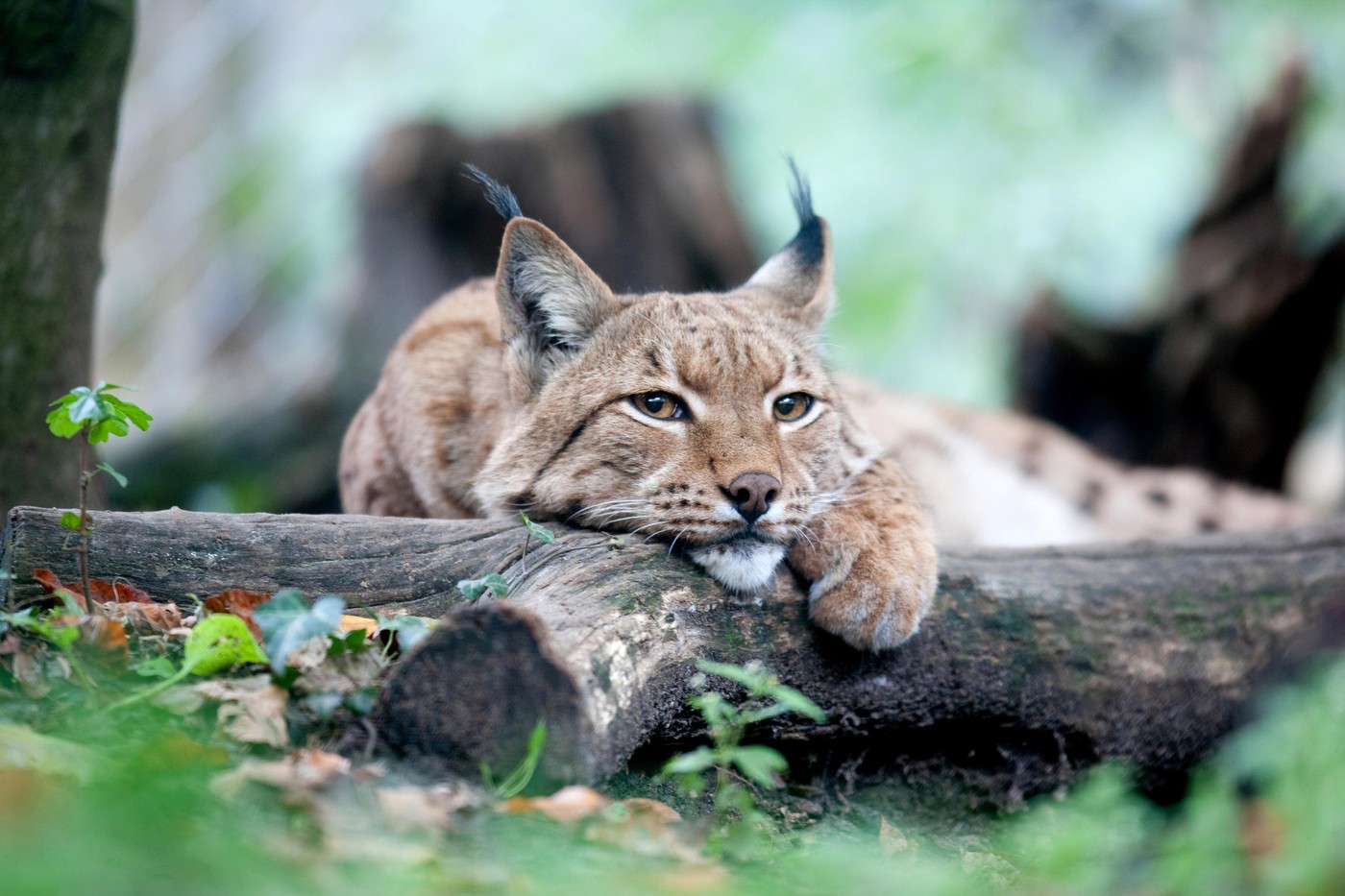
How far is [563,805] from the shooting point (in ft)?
A: 8.69

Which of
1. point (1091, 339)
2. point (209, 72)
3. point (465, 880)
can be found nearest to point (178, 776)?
point (465, 880)

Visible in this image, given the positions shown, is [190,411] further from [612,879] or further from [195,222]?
[612,879]

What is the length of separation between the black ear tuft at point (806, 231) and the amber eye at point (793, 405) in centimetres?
92

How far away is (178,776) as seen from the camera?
230cm

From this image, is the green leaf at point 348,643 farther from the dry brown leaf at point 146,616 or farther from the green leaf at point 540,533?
the green leaf at point 540,533

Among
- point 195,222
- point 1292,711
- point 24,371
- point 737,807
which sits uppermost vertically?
point 195,222

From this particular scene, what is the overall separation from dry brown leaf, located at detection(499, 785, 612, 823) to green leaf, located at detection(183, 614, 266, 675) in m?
0.96

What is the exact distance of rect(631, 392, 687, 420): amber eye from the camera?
434 cm

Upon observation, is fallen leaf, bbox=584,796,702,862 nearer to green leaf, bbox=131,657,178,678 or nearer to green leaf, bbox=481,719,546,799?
green leaf, bbox=481,719,546,799

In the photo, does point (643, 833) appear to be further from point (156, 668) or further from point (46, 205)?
point (46, 205)

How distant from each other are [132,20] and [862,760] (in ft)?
14.2

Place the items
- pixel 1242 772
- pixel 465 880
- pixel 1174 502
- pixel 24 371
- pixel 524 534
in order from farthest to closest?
pixel 1174 502 → pixel 24 371 → pixel 1242 772 → pixel 524 534 → pixel 465 880

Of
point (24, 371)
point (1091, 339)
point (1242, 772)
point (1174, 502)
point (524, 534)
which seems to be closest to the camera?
point (524, 534)

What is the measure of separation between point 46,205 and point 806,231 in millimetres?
3203
